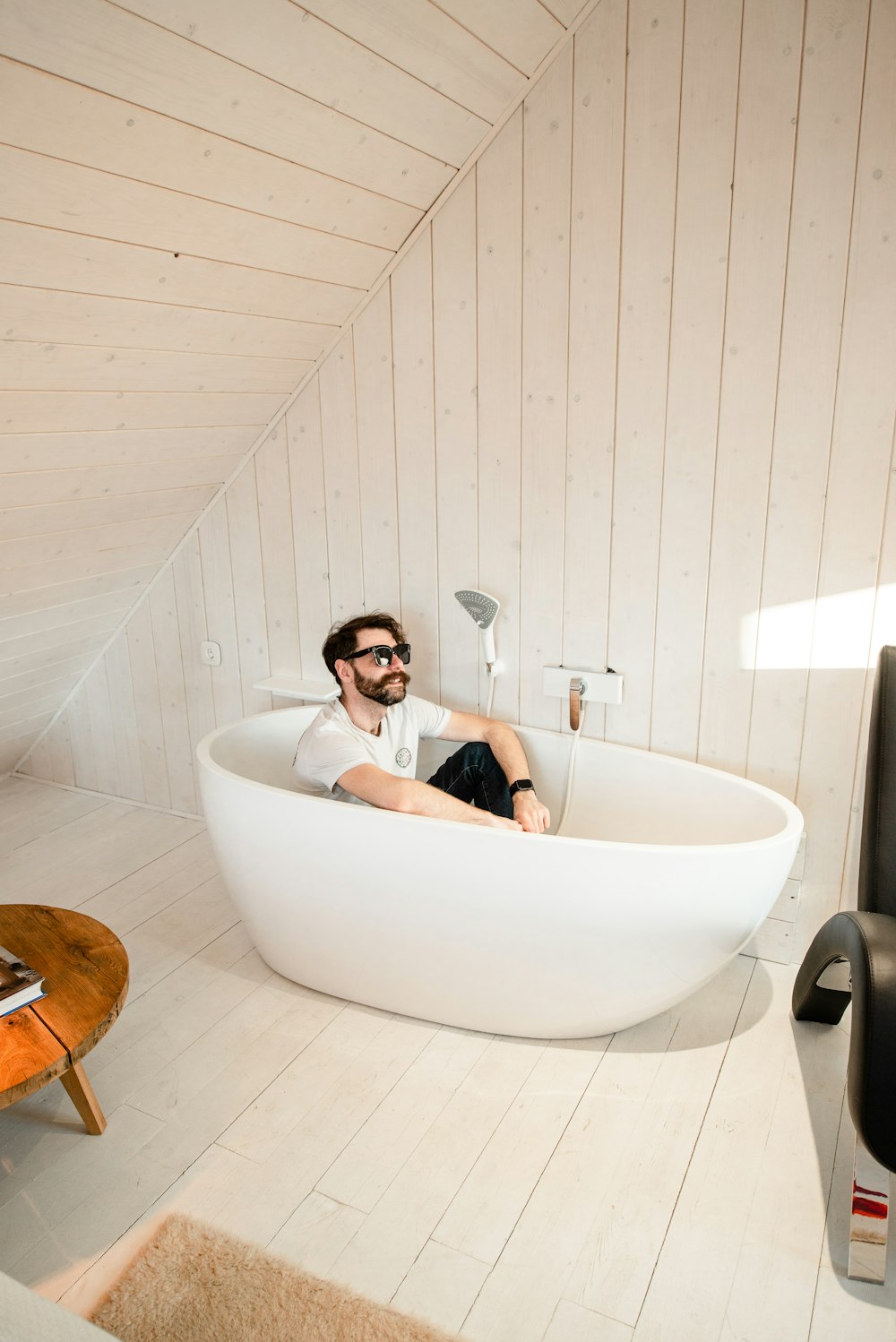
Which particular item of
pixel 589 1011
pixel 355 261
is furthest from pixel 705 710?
pixel 355 261

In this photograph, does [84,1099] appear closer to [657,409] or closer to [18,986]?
[18,986]

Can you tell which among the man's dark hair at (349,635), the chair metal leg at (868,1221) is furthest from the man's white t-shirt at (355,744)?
the chair metal leg at (868,1221)

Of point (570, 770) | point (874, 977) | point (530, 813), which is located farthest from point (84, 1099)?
point (874, 977)

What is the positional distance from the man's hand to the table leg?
3.73 ft

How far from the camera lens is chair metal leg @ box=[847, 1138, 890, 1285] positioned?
5.04ft

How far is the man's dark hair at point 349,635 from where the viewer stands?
2.44m

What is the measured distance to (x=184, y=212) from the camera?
1.82 m

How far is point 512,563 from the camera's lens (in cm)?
255

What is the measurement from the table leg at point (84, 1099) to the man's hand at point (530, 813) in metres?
1.14

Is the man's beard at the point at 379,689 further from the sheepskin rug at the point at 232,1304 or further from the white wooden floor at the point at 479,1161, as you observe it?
the sheepskin rug at the point at 232,1304

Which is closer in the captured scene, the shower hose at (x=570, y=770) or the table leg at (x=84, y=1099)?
the table leg at (x=84, y=1099)

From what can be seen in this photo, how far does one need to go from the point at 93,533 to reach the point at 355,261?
1.09m

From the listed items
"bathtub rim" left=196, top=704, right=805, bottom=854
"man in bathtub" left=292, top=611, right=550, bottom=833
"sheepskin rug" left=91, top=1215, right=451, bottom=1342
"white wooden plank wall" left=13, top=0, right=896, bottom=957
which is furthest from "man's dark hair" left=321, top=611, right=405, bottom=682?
"sheepskin rug" left=91, top=1215, right=451, bottom=1342

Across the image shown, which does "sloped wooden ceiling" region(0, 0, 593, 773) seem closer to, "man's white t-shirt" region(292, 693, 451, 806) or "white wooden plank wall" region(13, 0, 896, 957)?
"white wooden plank wall" region(13, 0, 896, 957)
